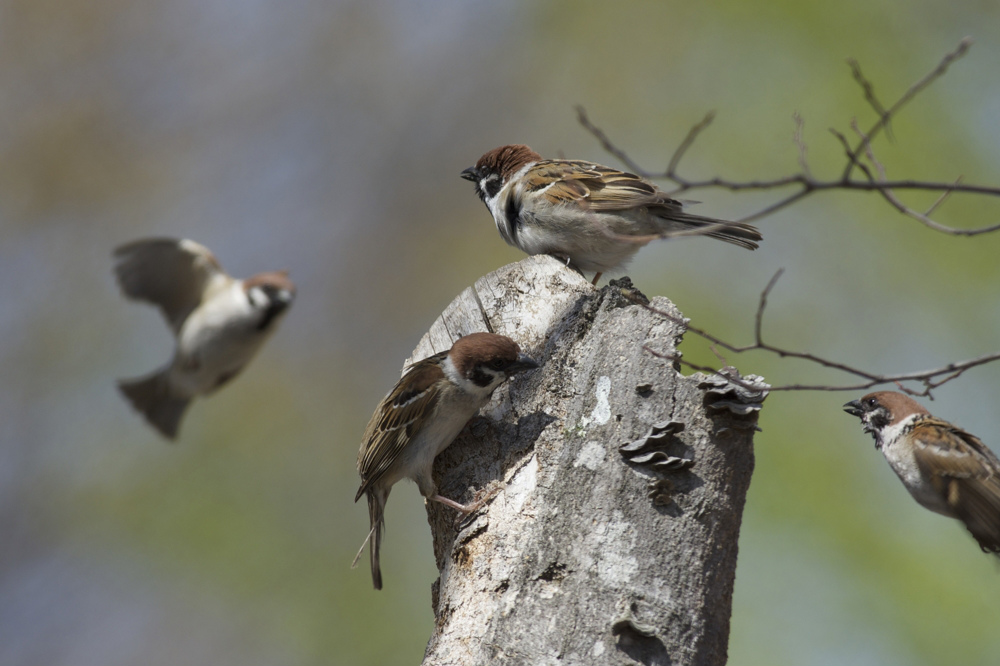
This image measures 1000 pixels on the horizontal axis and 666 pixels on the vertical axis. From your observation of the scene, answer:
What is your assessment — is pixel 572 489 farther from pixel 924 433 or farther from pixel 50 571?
pixel 50 571

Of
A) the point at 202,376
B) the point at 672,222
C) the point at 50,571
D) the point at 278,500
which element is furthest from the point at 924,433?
the point at 50,571

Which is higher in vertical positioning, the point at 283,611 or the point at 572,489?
the point at 283,611

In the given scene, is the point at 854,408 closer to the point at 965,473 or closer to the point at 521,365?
the point at 965,473

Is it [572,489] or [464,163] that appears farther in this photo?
[464,163]

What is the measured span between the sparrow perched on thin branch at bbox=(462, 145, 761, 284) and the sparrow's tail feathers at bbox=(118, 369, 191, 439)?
1989 millimetres

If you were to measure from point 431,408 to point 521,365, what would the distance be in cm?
41

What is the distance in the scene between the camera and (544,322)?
3.42m

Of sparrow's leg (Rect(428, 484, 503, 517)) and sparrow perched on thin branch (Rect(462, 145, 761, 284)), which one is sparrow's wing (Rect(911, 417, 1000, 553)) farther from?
sparrow's leg (Rect(428, 484, 503, 517))

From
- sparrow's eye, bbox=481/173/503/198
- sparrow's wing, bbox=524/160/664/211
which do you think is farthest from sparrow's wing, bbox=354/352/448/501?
sparrow's eye, bbox=481/173/503/198

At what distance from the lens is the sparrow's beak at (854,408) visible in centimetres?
429

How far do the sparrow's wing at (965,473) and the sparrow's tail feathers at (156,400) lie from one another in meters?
3.66

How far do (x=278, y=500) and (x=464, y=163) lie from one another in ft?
12.1

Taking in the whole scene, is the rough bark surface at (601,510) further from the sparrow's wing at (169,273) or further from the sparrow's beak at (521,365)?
the sparrow's wing at (169,273)

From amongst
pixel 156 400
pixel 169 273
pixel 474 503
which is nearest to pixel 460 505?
pixel 474 503
